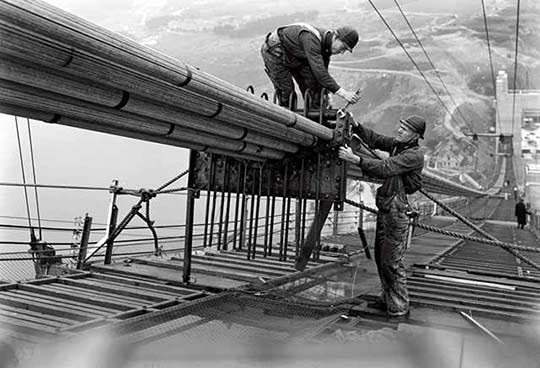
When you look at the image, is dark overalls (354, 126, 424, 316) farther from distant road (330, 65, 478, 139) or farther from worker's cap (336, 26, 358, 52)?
distant road (330, 65, 478, 139)

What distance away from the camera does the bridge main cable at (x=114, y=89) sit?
4.88 ft

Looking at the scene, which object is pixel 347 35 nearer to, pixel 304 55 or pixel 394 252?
pixel 304 55

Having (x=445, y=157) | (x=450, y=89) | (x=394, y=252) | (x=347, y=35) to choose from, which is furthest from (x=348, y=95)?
(x=450, y=89)

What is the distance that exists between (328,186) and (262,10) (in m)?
130

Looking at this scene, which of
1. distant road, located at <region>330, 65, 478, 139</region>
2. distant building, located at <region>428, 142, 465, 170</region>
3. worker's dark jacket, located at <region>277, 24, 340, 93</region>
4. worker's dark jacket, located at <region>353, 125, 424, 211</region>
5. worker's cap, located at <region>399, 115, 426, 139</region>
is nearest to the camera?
worker's dark jacket, located at <region>353, 125, 424, 211</region>

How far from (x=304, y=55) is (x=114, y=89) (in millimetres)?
2256

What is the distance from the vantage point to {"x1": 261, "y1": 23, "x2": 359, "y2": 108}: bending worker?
12.7 feet

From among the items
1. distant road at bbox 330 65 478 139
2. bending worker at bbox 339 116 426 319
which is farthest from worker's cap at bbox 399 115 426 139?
distant road at bbox 330 65 478 139

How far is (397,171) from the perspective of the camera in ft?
11.2

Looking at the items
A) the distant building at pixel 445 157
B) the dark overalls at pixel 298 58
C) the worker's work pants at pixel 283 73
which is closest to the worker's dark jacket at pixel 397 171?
the dark overalls at pixel 298 58

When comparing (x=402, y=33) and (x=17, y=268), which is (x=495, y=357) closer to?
(x=17, y=268)

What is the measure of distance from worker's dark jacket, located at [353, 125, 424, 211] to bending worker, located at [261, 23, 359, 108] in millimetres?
619

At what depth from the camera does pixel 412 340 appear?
2799mm

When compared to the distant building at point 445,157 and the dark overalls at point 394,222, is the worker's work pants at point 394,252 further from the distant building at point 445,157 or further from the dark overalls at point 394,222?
the distant building at point 445,157
